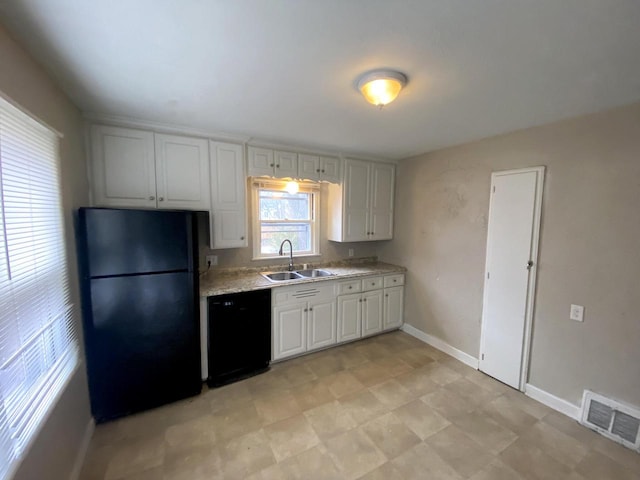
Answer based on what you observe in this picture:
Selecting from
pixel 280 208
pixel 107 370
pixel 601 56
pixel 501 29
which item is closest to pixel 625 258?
pixel 601 56

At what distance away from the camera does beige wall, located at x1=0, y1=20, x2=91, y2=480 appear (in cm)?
117

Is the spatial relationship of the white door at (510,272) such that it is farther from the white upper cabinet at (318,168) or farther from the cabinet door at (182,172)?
the cabinet door at (182,172)

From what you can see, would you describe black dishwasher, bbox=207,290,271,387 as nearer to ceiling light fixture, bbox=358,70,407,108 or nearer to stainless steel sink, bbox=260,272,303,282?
stainless steel sink, bbox=260,272,303,282

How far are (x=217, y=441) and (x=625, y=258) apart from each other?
123 inches

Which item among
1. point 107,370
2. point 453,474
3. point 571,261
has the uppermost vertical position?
point 571,261

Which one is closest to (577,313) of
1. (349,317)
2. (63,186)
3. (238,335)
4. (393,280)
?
(393,280)

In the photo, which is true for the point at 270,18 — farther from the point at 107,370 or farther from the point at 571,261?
the point at 571,261

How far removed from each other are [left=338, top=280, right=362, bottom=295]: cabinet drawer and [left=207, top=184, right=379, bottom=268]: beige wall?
0.64 metres

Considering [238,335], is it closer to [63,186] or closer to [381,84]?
[63,186]

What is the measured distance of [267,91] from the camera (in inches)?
66.9

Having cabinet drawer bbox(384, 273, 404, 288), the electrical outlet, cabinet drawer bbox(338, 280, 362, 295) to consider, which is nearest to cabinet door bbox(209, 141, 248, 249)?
cabinet drawer bbox(338, 280, 362, 295)

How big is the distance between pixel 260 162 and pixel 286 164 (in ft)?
0.98

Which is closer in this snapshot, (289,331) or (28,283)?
(28,283)

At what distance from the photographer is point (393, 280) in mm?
3471
